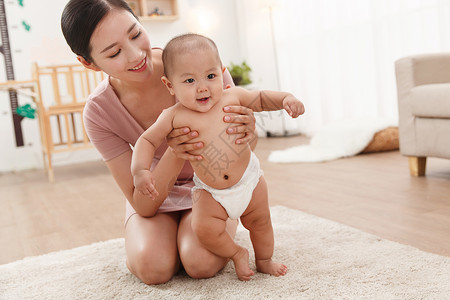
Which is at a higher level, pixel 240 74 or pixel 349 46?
pixel 349 46

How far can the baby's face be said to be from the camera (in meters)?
1.06

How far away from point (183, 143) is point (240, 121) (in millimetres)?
150

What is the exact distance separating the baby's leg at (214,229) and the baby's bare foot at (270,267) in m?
0.05

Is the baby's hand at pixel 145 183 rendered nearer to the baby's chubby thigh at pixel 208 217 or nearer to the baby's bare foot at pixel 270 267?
the baby's chubby thigh at pixel 208 217

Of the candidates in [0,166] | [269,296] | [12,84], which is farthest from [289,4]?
[269,296]

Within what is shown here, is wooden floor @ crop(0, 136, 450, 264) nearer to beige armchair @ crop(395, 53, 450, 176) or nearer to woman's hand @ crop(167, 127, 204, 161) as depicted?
beige armchair @ crop(395, 53, 450, 176)

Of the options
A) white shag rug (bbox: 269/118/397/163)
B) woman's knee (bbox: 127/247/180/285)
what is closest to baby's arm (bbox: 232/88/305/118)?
woman's knee (bbox: 127/247/180/285)

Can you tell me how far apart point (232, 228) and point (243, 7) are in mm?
4388

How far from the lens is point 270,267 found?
A: 1222 mm

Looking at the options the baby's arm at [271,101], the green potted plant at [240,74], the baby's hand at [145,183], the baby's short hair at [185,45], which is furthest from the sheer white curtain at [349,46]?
the baby's hand at [145,183]

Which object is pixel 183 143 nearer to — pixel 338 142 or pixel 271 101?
pixel 271 101

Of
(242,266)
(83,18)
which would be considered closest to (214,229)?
(242,266)

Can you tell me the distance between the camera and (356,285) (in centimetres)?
109

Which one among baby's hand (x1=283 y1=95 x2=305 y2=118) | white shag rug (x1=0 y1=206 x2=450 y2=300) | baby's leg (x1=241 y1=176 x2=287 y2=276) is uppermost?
baby's hand (x1=283 y1=95 x2=305 y2=118)
